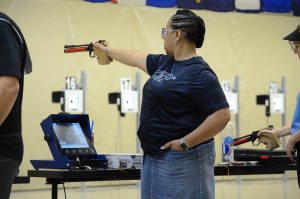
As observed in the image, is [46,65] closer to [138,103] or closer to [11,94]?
[138,103]

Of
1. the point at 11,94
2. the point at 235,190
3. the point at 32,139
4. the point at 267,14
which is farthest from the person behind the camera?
the point at 267,14

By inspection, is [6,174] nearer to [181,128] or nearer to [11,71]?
[11,71]

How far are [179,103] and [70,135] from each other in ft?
3.65

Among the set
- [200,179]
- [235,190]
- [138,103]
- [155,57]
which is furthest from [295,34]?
[235,190]

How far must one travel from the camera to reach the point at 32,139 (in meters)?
7.64

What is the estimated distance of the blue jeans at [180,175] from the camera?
2832mm

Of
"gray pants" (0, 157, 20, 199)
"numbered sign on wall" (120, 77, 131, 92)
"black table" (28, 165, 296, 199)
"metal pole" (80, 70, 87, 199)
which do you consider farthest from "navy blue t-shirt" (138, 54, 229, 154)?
"numbered sign on wall" (120, 77, 131, 92)

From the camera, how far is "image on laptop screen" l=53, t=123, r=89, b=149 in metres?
3.69

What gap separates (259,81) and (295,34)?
5.56 m

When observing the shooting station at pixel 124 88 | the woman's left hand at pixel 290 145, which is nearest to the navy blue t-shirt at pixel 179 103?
the shooting station at pixel 124 88

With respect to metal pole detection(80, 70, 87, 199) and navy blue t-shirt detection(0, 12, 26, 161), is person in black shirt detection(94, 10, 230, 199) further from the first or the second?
metal pole detection(80, 70, 87, 199)

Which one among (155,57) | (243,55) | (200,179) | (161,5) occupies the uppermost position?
(161,5)

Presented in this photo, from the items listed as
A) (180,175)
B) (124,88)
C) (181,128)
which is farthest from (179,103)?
(124,88)

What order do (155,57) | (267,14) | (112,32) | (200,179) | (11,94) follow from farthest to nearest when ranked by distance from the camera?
1. (267,14)
2. (112,32)
3. (155,57)
4. (200,179)
5. (11,94)
